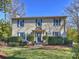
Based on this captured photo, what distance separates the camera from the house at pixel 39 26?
41.1 metres

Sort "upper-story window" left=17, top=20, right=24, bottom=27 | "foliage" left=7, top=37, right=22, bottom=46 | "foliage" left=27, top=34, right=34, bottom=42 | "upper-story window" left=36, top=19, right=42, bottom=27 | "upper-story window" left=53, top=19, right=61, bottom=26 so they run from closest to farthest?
"foliage" left=7, top=37, right=22, bottom=46 → "foliage" left=27, top=34, right=34, bottom=42 → "upper-story window" left=53, top=19, right=61, bottom=26 → "upper-story window" left=36, top=19, right=42, bottom=27 → "upper-story window" left=17, top=20, right=24, bottom=27

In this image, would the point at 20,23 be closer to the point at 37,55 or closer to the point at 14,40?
the point at 14,40

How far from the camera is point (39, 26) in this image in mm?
42219

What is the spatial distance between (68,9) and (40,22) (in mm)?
16199

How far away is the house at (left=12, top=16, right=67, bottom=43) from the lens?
41125mm

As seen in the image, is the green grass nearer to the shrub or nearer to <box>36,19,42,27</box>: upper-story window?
the shrub

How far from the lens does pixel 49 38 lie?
38594 mm

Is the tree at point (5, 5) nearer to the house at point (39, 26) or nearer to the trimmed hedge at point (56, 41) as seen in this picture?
the trimmed hedge at point (56, 41)

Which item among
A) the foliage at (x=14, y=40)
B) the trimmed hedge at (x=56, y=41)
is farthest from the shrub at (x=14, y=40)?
the trimmed hedge at (x=56, y=41)

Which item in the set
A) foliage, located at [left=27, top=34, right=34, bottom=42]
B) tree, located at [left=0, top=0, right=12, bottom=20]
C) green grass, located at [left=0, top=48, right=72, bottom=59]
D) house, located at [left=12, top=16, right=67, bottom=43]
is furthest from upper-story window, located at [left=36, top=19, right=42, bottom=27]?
tree, located at [left=0, top=0, right=12, bottom=20]

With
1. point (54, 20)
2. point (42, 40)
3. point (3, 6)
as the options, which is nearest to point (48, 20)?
point (54, 20)

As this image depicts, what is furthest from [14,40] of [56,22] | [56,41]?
[56,22]

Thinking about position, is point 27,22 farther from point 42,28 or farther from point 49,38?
point 49,38

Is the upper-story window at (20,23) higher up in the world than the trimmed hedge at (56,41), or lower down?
higher up
